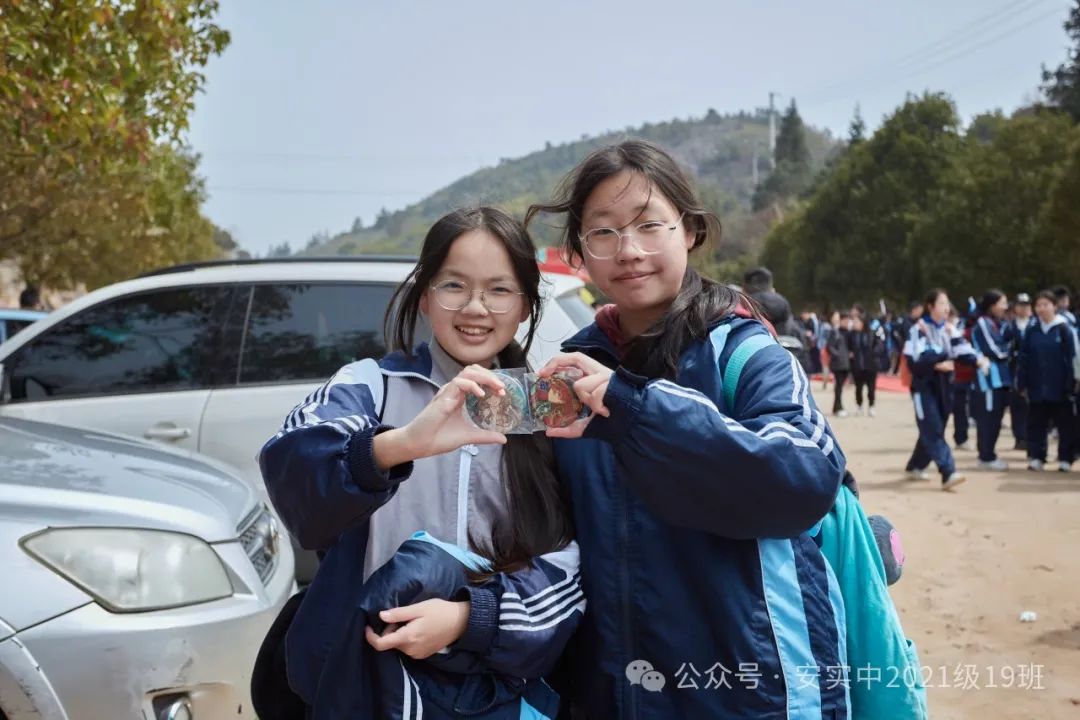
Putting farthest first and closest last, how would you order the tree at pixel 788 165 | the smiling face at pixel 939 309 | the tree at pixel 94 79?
1. the tree at pixel 788 165
2. the smiling face at pixel 939 309
3. the tree at pixel 94 79

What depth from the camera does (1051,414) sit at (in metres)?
11.5

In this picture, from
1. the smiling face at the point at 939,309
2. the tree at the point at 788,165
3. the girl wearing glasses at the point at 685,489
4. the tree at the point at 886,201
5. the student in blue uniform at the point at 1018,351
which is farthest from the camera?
the tree at the point at 788,165

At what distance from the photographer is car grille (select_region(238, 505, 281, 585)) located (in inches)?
135

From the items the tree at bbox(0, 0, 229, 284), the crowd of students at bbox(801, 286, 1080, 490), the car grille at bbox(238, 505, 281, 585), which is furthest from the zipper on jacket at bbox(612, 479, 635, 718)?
the crowd of students at bbox(801, 286, 1080, 490)

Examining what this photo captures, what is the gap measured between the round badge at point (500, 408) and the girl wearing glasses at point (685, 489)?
61mm

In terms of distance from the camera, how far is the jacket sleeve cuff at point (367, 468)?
1560mm

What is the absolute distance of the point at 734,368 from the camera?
1.69 meters

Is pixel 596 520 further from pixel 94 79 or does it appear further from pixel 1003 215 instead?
pixel 1003 215

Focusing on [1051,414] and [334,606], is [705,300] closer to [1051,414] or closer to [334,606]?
[334,606]

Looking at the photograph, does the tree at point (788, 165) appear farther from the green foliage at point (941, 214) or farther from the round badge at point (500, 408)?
the round badge at point (500, 408)

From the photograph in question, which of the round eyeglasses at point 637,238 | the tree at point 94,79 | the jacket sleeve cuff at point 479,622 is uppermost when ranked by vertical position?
the tree at point 94,79

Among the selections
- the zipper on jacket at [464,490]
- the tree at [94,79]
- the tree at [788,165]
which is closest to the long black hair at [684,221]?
the zipper on jacket at [464,490]

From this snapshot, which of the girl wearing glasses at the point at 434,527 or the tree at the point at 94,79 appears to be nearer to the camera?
the girl wearing glasses at the point at 434,527

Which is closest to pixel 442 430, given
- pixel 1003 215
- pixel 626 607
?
pixel 626 607
